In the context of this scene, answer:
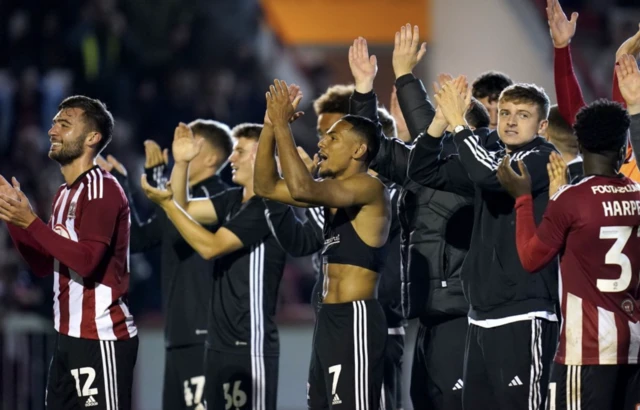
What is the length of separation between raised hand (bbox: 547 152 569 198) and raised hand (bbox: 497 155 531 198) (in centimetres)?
11

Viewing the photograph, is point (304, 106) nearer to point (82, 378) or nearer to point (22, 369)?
point (22, 369)

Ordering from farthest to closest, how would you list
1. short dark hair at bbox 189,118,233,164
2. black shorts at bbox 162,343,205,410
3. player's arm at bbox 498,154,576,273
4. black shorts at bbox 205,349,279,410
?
short dark hair at bbox 189,118,233,164
black shorts at bbox 162,343,205,410
black shorts at bbox 205,349,279,410
player's arm at bbox 498,154,576,273

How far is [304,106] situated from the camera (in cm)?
1583

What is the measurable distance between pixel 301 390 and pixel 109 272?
18.2ft

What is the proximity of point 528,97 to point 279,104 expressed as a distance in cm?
130

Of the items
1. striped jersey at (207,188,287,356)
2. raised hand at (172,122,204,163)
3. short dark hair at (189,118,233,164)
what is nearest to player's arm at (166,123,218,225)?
raised hand at (172,122,204,163)

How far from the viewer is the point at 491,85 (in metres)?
6.88

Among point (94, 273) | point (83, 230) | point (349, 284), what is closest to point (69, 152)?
point (83, 230)

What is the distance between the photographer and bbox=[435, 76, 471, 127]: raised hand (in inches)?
225

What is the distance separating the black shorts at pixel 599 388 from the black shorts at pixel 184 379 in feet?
9.84

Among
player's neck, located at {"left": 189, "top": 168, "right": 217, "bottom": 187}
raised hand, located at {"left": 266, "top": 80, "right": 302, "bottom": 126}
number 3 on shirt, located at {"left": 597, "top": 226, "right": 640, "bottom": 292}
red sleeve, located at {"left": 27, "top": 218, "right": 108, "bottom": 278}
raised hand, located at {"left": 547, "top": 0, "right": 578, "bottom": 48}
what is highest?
raised hand, located at {"left": 547, "top": 0, "right": 578, "bottom": 48}

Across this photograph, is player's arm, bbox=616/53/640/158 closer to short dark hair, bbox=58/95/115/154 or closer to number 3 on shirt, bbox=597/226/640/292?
number 3 on shirt, bbox=597/226/640/292

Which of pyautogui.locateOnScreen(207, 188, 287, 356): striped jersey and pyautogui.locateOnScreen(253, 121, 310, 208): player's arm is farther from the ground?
pyautogui.locateOnScreen(253, 121, 310, 208): player's arm

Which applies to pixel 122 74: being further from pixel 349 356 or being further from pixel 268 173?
pixel 349 356
